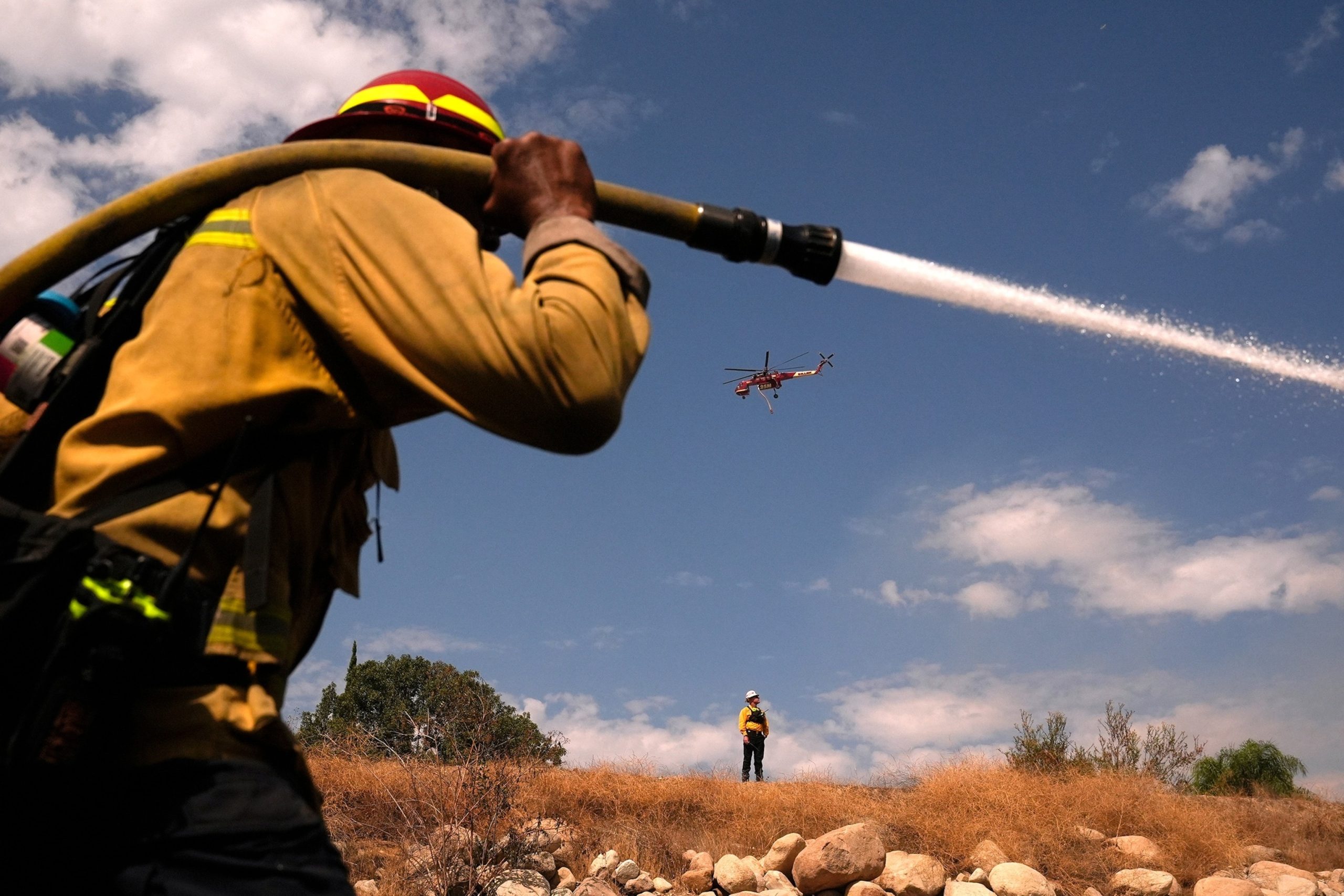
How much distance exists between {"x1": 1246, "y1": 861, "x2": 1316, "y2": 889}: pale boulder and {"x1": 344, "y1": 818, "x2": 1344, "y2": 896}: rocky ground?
0.05 ft

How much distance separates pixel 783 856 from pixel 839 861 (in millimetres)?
1191

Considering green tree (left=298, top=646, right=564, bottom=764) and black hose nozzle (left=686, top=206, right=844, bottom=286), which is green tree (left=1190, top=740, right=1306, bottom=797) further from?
black hose nozzle (left=686, top=206, right=844, bottom=286)

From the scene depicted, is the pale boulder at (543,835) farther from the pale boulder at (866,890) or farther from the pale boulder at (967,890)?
the pale boulder at (967,890)

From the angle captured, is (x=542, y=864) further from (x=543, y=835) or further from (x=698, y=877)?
(x=698, y=877)

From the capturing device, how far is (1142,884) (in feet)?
43.4

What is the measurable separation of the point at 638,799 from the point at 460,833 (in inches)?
192

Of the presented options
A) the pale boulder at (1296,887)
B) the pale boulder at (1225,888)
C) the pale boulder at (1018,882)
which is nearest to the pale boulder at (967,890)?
the pale boulder at (1018,882)

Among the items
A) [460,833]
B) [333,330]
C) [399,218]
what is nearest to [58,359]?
[333,330]

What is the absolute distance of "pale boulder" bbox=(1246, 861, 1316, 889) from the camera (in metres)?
14.1

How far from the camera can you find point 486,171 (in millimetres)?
1861

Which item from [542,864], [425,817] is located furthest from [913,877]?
[425,817]

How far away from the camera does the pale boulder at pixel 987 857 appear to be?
13742 millimetres

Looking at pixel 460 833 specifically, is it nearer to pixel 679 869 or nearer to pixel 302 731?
pixel 679 869

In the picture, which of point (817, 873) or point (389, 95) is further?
point (817, 873)
